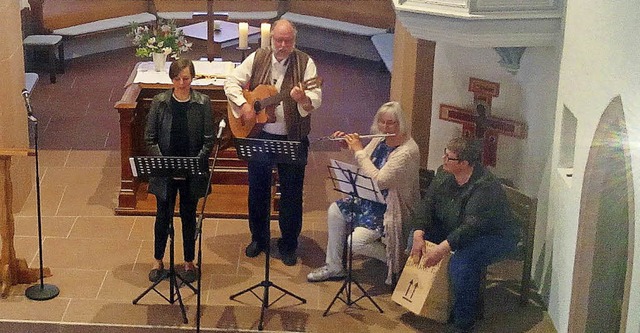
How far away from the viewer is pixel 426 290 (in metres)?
5.70

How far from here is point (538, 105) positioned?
6.23 metres

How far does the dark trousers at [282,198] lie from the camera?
252 inches

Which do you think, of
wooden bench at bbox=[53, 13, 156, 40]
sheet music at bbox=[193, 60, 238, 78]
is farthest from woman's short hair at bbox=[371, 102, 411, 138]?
wooden bench at bbox=[53, 13, 156, 40]

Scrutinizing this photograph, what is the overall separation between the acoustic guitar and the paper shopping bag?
124cm

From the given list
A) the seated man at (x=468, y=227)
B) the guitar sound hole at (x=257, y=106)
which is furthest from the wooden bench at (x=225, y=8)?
the seated man at (x=468, y=227)

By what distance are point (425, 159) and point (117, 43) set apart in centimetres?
638

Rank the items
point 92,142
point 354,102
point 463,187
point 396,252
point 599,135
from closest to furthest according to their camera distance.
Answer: point 599,135
point 463,187
point 396,252
point 92,142
point 354,102

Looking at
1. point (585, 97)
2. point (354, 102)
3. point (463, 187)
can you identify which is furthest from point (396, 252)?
point (354, 102)

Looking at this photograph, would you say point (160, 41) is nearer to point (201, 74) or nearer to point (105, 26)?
point (201, 74)

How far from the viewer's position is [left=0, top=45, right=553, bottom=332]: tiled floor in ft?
19.1

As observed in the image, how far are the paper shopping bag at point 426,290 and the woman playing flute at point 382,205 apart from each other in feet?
1.21

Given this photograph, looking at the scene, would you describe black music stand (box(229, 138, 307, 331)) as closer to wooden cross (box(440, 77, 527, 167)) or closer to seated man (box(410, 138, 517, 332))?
seated man (box(410, 138, 517, 332))

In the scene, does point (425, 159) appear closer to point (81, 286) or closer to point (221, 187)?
point (221, 187)

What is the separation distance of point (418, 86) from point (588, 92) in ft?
6.26
